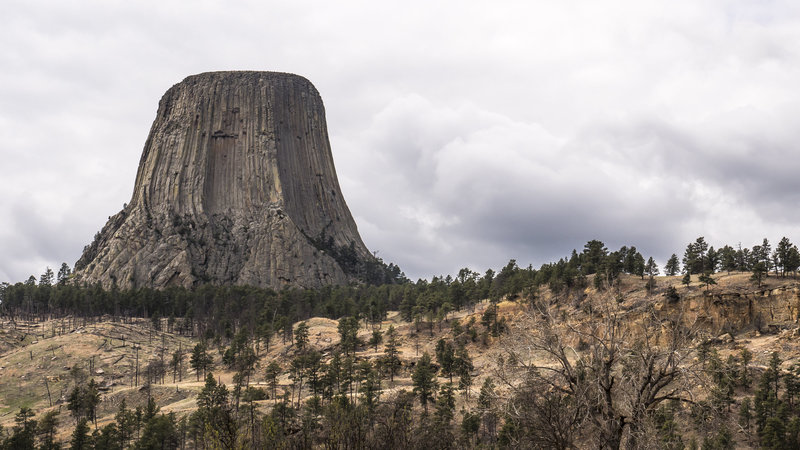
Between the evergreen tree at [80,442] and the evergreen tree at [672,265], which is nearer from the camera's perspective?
the evergreen tree at [80,442]

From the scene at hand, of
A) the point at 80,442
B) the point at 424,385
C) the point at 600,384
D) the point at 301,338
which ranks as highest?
the point at 600,384

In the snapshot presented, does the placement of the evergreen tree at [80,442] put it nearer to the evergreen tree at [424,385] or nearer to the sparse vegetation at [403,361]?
the sparse vegetation at [403,361]

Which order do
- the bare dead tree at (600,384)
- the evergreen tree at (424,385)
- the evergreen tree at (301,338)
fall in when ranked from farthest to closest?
the evergreen tree at (301,338) < the evergreen tree at (424,385) < the bare dead tree at (600,384)

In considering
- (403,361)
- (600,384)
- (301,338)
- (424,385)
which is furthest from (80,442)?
(600,384)

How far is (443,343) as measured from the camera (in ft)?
365

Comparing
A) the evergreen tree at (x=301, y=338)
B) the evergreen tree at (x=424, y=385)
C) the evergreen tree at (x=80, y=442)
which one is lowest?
the evergreen tree at (x=80, y=442)

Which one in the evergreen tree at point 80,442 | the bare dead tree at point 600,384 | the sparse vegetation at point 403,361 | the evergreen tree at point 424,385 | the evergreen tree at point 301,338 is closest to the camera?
the bare dead tree at point 600,384

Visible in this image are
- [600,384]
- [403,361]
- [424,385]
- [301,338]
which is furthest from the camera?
[301,338]

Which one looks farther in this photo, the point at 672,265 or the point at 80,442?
the point at 672,265

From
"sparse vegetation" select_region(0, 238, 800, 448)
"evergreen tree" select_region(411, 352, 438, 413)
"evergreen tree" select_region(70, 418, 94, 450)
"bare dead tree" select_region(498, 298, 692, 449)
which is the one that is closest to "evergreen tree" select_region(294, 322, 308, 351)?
"sparse vegetation" select_region(0, 238, 800, 448)

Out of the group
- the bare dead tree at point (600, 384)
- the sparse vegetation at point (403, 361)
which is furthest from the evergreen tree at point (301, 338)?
the bare dead tree at point (600, 384)

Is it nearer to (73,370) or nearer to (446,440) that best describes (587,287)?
(446,440)

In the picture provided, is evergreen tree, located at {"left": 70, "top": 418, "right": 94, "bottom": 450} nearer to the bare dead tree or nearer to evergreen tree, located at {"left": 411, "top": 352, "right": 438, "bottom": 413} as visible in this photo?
evergreen tree, located at {"left": 411, "top": 352, "right": 438, "bottom": 413}

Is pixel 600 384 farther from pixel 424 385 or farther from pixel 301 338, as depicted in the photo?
pixel 301 338
